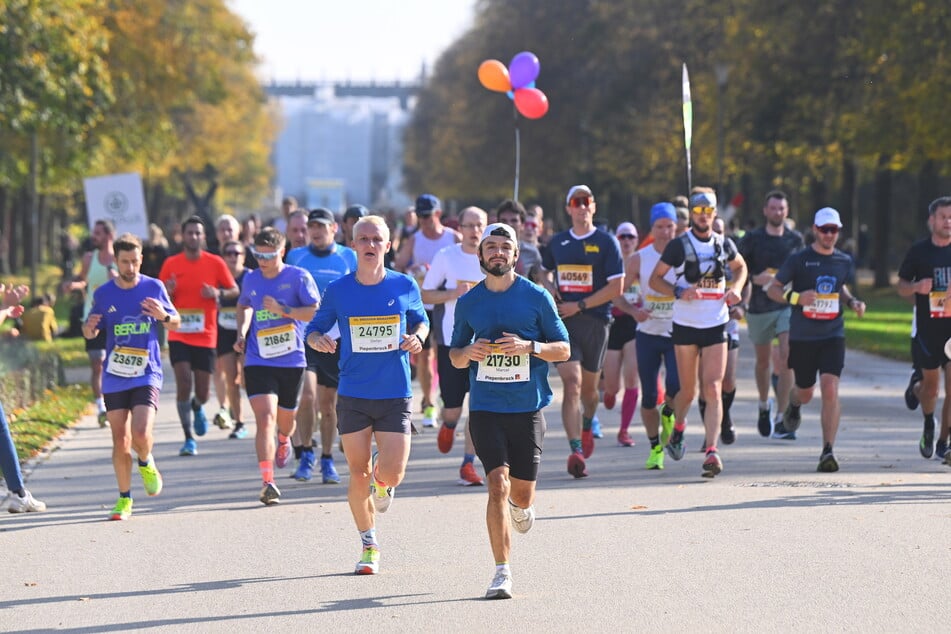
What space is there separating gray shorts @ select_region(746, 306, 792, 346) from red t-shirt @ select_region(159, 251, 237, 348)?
447 centimetres

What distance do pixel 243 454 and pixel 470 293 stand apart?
6.24 metres

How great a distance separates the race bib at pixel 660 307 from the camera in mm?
12492

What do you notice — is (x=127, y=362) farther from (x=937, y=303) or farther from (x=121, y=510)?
(x=937, y=303)

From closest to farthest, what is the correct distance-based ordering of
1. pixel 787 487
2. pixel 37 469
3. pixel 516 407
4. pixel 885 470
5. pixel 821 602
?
pixel 821 602 → pixel 516 407 → pixel 787 487 → pixel 885 470 → pixel 37 469

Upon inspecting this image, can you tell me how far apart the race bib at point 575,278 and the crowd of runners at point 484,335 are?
14mm

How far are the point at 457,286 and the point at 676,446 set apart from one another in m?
2.00

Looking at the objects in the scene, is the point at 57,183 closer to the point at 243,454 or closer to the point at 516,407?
the point at 243,454

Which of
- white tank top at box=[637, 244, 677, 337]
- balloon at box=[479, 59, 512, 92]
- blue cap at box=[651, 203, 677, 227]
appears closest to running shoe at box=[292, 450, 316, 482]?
white tank top at box=[637, 244, 677, 337]

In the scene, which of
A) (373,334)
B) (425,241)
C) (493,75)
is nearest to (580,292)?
(425,241)

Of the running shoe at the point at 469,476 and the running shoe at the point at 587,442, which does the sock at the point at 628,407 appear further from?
the running shoe at the point at 469,476

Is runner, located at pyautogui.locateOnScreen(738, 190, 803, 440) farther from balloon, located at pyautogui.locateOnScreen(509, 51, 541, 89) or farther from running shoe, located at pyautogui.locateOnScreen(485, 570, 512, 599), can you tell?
running shoe, located at pyautogui.locateOnScreen(485, 570, 512, 599)

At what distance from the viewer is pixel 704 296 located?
37.3 ft

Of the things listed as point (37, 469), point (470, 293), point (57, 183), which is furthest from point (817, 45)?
point (470, 293)

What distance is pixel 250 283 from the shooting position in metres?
11.0
